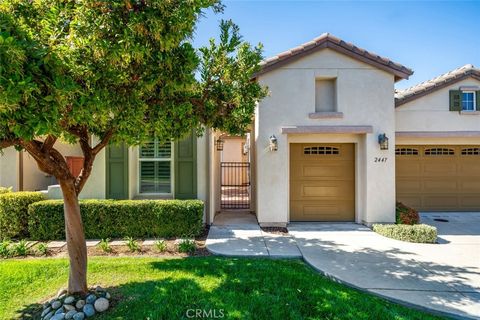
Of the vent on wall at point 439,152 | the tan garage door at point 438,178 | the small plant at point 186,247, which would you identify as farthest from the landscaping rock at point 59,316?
the vent on wall at point 439,152

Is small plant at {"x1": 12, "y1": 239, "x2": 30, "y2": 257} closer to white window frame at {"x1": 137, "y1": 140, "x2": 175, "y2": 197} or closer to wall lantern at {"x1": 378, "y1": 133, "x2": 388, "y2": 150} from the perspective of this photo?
white window frame at {"x1": 137, "y1": 140, "x2": 175, "y2": 197}

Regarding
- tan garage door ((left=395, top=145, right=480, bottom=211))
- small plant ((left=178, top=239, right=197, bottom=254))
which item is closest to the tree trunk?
small plant ((left=178, top=239, right=197, bottom=254))

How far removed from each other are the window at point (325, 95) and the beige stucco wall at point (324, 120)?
25cm

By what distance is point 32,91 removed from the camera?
2844mm

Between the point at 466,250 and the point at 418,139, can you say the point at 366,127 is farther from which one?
the point at 466,250

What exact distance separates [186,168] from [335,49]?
651 cm

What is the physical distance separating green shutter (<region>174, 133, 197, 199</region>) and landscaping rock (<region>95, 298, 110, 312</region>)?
4675 millimetres

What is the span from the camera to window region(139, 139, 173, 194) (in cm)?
895

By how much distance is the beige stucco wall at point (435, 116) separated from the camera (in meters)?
10.2

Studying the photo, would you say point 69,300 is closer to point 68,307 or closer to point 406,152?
point 68,307

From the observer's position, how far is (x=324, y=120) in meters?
8.92

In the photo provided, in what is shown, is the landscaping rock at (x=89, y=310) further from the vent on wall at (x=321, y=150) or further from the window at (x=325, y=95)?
the window at (x=325, y=95)

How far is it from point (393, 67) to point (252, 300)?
28.6 feet

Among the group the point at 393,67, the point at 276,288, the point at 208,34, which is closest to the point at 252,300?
the point at 276,288
